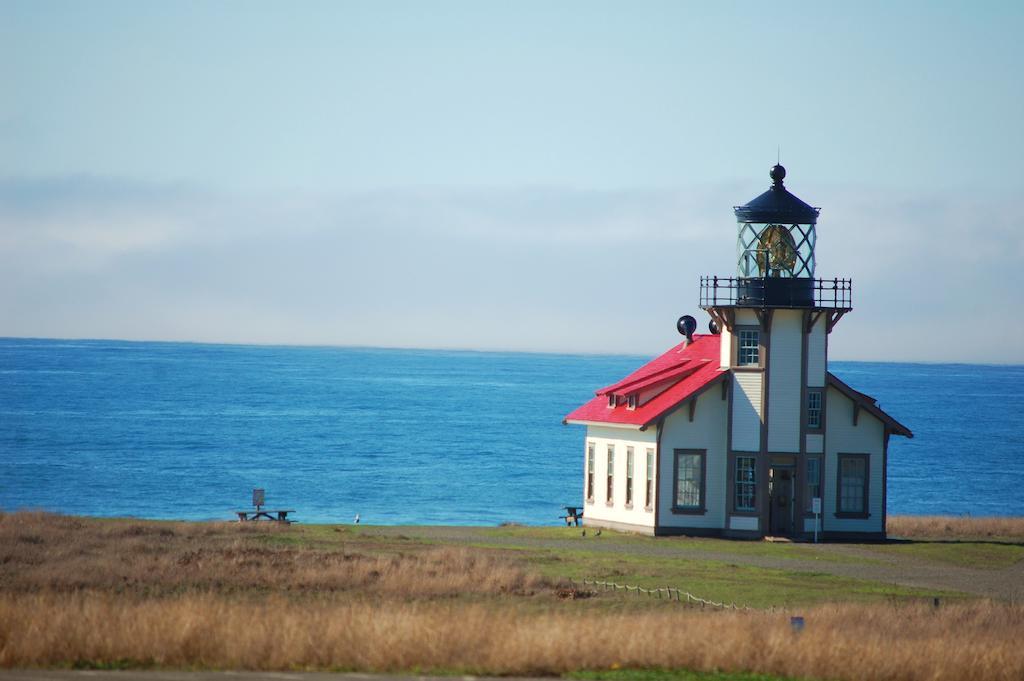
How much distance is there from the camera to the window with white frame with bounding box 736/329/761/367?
1668 inches

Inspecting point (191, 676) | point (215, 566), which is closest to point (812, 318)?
point (215, 566)

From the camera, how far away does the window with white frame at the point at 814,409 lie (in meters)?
42.6

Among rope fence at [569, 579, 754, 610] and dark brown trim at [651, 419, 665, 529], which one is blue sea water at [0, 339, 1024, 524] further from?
Result: rope fence at [569, 579, 754, 610]

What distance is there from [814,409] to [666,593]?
14.8 metres

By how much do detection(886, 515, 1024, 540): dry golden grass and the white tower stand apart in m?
5.72

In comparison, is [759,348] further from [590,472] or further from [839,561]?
[839,561]

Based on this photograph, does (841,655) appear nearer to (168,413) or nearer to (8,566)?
(8,566)

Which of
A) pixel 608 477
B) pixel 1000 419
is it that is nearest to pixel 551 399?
pixel 1000 419

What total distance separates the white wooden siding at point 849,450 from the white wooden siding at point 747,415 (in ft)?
7.60

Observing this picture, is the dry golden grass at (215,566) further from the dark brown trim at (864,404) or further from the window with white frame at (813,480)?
the dark brown trim at (864,404)

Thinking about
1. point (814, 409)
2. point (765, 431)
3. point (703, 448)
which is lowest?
point (703, 448)

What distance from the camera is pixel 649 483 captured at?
139ft

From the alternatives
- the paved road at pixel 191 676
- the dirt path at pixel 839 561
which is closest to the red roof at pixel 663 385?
the dirt path at pixel 839 561

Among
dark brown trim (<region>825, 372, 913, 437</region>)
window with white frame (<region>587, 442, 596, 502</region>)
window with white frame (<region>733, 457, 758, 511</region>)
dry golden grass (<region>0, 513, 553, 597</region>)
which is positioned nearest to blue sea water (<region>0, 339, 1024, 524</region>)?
window with white frame (<region>587, 442, 596, 502</region>)
